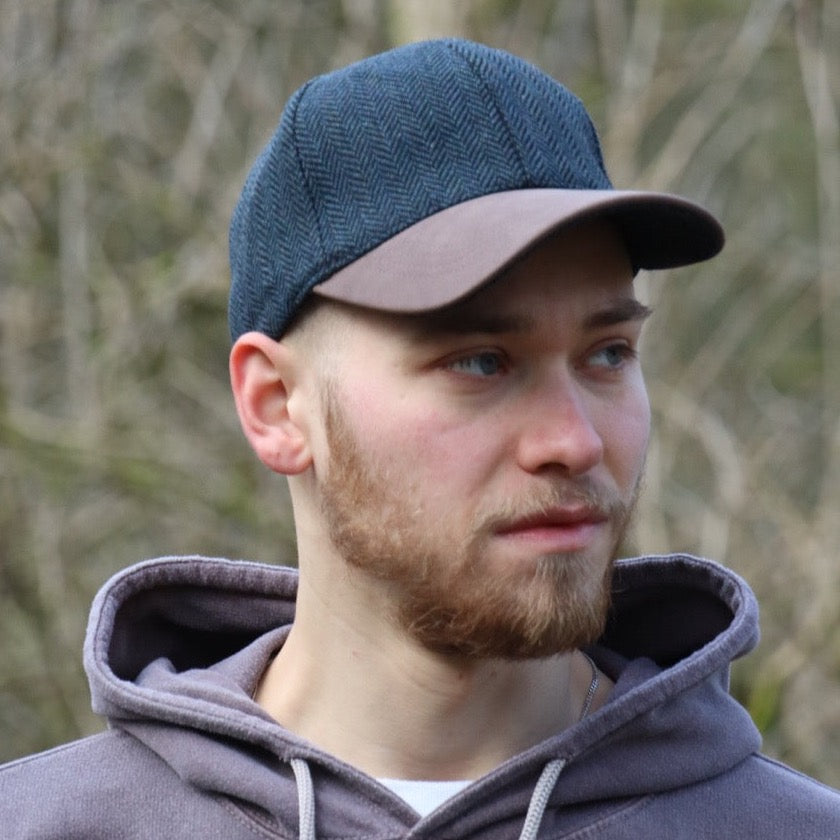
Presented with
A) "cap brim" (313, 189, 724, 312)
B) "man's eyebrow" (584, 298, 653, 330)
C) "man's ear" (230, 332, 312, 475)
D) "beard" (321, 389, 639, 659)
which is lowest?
"beard" (321, 389, 639, 659)

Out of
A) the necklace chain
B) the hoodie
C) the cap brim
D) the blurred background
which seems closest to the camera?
the cap brim

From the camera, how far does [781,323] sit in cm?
590

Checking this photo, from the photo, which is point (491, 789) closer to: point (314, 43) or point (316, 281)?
point (316, 281)

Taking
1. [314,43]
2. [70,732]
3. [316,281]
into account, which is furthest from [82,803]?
[314,43]

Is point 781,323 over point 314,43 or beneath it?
beneath

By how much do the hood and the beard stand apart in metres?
0.17

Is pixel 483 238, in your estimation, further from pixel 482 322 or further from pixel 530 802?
pixel 530 802

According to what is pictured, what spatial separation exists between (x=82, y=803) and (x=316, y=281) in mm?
793

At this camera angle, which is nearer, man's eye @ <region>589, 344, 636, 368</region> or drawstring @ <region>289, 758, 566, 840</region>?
drawstring @ <region>289, 758, 566, 840</region>

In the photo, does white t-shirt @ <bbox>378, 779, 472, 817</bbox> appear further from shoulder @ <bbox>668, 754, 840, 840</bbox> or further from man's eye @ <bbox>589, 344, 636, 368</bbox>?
man's eye @ <bbox>589, 344, 636, 368</bbox>

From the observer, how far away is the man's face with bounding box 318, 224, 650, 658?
195cm

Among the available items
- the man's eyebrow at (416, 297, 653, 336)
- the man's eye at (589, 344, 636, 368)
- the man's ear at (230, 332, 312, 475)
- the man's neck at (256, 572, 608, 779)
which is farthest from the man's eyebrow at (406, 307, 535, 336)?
the man's neck at (256, 572, 608, 779)

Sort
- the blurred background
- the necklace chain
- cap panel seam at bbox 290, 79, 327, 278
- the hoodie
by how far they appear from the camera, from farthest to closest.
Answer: the blurred background → the necklace chain → cap panel seam at bbox 290, 79, 327, 278 → the hoodie

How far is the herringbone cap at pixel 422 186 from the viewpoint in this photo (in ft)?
6.47
